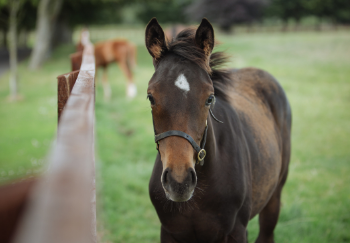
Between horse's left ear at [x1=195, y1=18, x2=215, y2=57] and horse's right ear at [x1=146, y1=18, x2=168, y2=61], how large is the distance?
0.25m

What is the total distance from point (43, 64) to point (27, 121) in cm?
1086

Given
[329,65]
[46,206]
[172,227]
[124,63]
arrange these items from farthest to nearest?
[329,65] → [124,63] → [172,227] → [46,206]

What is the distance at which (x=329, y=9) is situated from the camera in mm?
37812

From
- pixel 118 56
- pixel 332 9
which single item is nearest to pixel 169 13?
pixel 332 9

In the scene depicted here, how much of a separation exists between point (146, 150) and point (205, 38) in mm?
4910

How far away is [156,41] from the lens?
2158 millimetres

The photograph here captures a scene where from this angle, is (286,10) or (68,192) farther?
(286,10)

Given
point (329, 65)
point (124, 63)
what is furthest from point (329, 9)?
point (124, 63)

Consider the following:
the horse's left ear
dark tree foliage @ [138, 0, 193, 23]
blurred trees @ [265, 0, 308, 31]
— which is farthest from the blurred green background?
dark tree foliage @ [138, 0, 193, 23]

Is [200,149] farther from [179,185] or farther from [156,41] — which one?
[156,41]

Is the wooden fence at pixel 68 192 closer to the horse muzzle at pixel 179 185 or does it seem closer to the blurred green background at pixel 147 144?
the horse muzzle at pixel 179 185

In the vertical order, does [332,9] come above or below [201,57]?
above

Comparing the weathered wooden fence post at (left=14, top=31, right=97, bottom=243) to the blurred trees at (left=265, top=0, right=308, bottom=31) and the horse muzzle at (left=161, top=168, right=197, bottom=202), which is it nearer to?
the horse muzzle at (left=161, top=168, right=197, bottom=202)

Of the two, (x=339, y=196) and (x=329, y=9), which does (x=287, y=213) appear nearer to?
(x=339, y=196)
